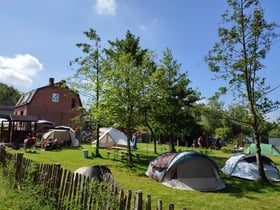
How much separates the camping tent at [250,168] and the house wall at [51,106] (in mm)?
27106

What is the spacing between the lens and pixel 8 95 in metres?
74.6

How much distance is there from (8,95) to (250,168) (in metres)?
76.8

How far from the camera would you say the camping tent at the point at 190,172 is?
9.42 metres

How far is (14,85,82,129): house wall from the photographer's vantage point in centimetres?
3641

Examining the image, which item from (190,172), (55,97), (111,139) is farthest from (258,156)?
(55,97)

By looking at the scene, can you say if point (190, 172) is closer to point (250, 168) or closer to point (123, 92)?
point (250, 168)

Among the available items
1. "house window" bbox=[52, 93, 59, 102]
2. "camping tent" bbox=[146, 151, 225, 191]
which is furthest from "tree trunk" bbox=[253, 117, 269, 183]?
"house window" bbox=[52, 93, 59, 102]

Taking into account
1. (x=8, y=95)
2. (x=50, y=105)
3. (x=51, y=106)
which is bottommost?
(x=51, y=106)

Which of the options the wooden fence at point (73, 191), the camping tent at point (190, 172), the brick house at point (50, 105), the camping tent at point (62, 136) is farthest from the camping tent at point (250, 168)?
the brick house at point (50, 105)

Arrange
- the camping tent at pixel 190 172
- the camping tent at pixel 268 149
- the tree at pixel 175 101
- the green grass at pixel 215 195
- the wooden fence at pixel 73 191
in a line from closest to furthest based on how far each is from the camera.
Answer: the wooden fence at pixel 73 191, the green grass at pixel 215 195, the camping tent at pixel 190 172, the tree at pixel 175 101, the camping tent at pixel 268 149

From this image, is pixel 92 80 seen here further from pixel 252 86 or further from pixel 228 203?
pixel 228 203

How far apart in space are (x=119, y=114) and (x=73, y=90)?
4.69 m

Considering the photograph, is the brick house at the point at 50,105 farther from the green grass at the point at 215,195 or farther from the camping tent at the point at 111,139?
the green grass at the point at 215,195

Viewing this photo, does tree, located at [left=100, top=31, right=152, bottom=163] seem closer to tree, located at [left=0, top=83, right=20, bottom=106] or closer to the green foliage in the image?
the green foliage
